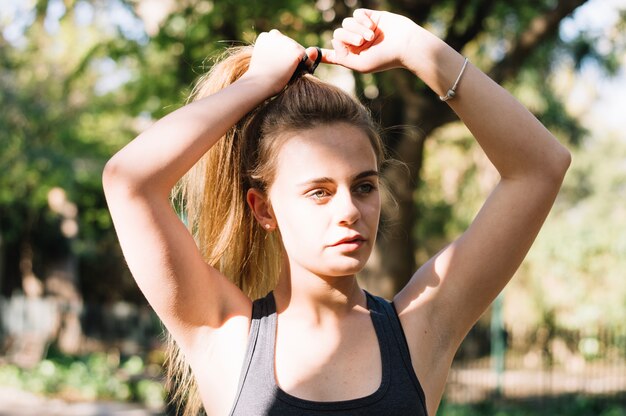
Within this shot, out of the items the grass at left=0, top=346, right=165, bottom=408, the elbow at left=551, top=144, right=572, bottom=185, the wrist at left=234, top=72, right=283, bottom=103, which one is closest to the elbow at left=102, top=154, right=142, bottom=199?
the wrist at left=234, top=72, right=283, bottom=103

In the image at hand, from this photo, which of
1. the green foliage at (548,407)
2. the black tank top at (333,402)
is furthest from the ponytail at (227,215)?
the green foliage at (548,407)

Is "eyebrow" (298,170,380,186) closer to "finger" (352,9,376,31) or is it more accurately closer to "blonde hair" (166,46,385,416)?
"blonde hair" (166,46,385,416)

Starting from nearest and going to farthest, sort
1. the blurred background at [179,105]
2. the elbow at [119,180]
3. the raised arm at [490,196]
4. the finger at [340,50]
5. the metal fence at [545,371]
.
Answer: the elbow at [119,180], the raised arm at [490,196], the finger at [340,50], the blurred background at [179,105], the metal fence at [545,371]

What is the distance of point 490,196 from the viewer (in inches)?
68.3

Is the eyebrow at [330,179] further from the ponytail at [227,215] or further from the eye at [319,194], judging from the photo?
the ponytail at [227,215]

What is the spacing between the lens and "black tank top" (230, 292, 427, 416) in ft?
5.26

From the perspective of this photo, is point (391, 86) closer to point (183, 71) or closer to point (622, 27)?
point (183, 71)

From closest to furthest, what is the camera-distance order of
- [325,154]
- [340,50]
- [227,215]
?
[325,154] → [340,50] → [227,215]

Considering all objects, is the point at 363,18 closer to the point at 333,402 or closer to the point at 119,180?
the point at 119,180

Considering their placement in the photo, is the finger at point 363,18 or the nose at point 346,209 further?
the finger at point 363,18

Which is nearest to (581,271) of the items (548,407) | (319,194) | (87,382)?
(548,407)

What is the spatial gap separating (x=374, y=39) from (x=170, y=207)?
1.91 feet

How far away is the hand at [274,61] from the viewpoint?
69.6 inches

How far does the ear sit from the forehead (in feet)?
0.31
